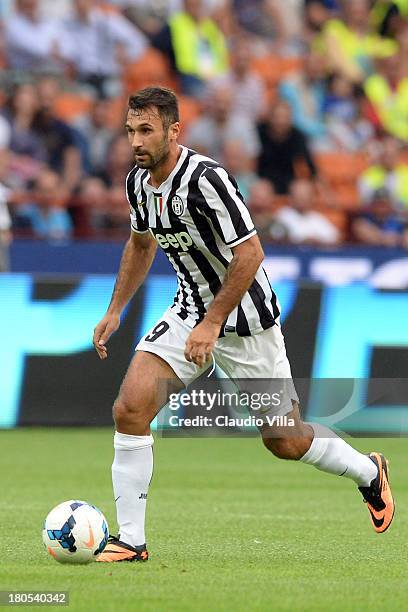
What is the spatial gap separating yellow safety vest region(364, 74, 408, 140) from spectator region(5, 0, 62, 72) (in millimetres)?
4334

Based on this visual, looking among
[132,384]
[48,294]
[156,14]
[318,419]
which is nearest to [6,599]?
[132,384]

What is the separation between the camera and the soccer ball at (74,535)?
5961mm

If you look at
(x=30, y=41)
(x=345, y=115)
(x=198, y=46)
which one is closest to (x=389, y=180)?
(x=345, y=115)

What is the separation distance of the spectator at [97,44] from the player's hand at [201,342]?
10.3 m

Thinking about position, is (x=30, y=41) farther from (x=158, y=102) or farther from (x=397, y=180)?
(x=158, y=102)

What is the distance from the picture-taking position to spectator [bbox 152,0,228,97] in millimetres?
16594

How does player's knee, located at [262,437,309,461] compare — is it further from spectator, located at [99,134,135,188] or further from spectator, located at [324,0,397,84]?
spectator, located at [324,0,397,84]

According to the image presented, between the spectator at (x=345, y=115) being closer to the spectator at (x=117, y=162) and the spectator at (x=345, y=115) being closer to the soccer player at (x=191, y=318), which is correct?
the spectator at (x=117, y=162)

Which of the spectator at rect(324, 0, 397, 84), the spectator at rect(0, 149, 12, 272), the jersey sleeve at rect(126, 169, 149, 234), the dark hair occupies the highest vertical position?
the spectator at rect(324, 0, 397, 84)

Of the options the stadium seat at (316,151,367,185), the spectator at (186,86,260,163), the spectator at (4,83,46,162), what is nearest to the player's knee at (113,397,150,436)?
the spectator at (4,83,46,162)

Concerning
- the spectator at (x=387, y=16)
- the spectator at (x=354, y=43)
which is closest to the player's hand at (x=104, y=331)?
the spectator at (x=354, y=43)

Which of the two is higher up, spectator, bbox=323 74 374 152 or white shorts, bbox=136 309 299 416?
spectator, bbox=323 74 374 152

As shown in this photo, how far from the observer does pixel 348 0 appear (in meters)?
18.3

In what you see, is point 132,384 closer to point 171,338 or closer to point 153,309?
point 171,338
